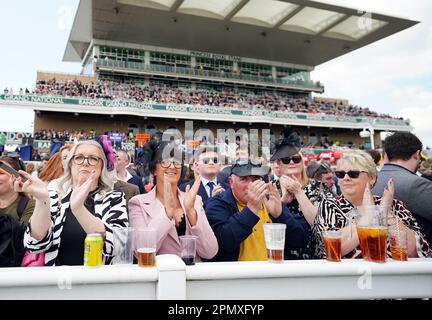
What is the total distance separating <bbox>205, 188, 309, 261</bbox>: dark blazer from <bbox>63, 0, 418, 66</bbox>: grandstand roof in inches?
1023

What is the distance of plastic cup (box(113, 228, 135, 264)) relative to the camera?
1.59 m

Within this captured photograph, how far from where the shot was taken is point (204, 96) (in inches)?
1186

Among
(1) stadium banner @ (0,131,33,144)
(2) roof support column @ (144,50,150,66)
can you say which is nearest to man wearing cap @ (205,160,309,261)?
(1) stadium banner @ (0,131,33,144)

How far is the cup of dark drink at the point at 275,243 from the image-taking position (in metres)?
1.59

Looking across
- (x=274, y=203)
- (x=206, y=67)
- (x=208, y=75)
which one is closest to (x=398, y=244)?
(x=274, y=203)

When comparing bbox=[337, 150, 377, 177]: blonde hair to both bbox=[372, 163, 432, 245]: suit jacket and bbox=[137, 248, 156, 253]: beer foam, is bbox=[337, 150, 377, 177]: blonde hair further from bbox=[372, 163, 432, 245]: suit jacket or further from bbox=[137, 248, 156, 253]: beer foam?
bbox=[137, 248, 156, 253]: beer foam

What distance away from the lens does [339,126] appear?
31391mm

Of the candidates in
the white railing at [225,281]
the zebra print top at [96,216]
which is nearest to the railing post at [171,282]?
the white railing at [225,281]

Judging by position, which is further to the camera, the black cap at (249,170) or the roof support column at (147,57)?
the roof support column at (147,57)

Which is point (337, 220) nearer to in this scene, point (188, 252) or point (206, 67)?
point (188, 252)

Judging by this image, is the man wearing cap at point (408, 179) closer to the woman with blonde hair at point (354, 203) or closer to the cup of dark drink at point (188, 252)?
the woman with blonde hair at point (354, 203)

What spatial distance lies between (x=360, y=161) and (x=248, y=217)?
100 centimetres

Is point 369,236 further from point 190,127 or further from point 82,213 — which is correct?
point 190,127

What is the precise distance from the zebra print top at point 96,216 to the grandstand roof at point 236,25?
85.6 feet
